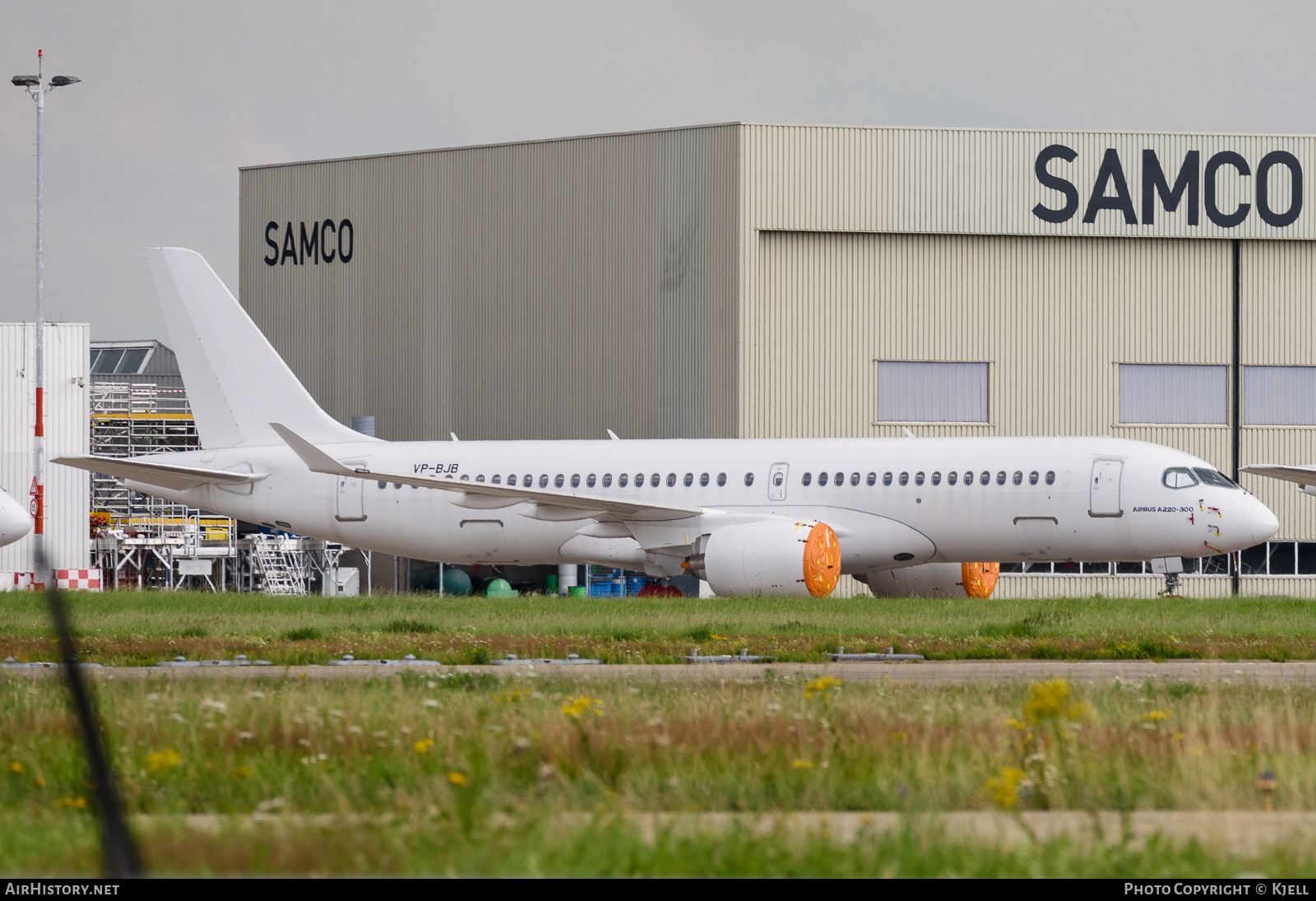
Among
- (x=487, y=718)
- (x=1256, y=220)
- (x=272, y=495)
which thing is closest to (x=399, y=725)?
(x=487, y=718)

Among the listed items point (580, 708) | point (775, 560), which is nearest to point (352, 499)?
point (775, 560)

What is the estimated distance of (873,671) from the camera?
52.6ft

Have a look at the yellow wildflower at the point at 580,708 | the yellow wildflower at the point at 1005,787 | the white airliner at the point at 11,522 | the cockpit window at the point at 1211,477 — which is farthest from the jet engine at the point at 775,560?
the yellow wildflower at the point at 1005,787

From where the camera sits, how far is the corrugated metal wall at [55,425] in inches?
2042

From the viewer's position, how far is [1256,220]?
47.8 metres

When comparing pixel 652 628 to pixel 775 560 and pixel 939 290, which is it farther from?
pixel 939 290

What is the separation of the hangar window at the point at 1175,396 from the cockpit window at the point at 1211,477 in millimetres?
16613

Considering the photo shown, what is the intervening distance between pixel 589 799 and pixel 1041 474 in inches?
955

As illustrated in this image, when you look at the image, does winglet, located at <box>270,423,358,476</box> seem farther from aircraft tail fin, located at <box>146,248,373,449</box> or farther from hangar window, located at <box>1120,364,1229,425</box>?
hangar window, located at <box>1120,364,1229,425</box>

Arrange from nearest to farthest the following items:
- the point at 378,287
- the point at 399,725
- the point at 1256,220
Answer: the point at 399,725
the point at 1256,220
the point at 378,287

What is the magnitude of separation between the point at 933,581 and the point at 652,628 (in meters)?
15.8

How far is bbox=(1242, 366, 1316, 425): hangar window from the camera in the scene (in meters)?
48.2

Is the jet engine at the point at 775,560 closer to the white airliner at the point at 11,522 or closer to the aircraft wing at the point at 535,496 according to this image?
the aircraft wing at the point at 535,496
